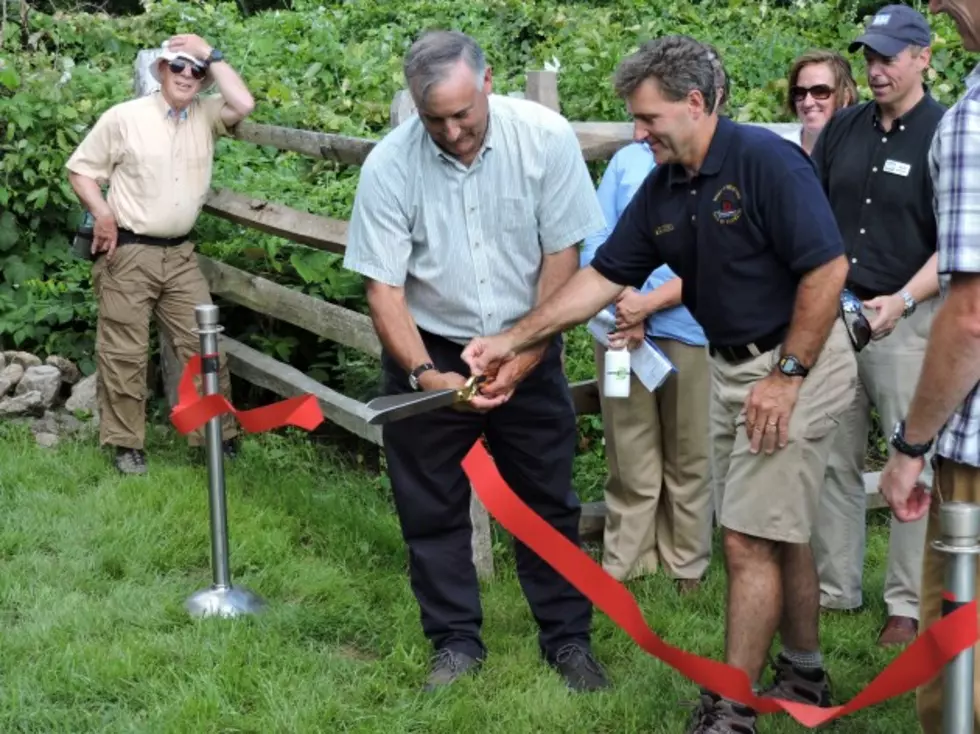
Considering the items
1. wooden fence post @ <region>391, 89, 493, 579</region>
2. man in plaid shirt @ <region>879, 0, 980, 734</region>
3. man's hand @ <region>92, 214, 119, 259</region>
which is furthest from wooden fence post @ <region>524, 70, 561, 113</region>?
man in plaid shirt @ <region>879, 0, 980, 734</region>

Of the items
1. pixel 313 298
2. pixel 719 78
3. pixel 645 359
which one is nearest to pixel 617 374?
pixel 645 359

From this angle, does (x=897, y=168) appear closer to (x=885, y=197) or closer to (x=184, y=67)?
(x=885, y=197)

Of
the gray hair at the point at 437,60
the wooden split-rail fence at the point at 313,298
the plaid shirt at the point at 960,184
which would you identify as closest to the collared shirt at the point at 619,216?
the wooden split-rail fence at the point at 313,298

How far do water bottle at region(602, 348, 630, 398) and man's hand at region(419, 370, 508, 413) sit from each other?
35.9 inches

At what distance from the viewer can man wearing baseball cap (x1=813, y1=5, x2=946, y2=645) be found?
503 cm

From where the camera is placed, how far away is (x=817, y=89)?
18.5 feet

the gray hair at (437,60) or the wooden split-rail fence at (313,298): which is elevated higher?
the gray hair at (437,60)

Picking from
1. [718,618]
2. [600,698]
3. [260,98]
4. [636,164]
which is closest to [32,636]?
[600,698]

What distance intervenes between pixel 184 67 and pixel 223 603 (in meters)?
3.24

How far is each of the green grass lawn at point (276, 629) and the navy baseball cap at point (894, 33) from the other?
Result: 208 cm

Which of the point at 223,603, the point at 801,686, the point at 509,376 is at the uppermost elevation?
the point at 509,376

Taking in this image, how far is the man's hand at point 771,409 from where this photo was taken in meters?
4.04

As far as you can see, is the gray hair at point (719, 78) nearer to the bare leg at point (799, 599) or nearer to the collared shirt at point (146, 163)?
the bare leg at point (799, 599)

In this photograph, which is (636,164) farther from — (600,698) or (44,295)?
(44,295)
